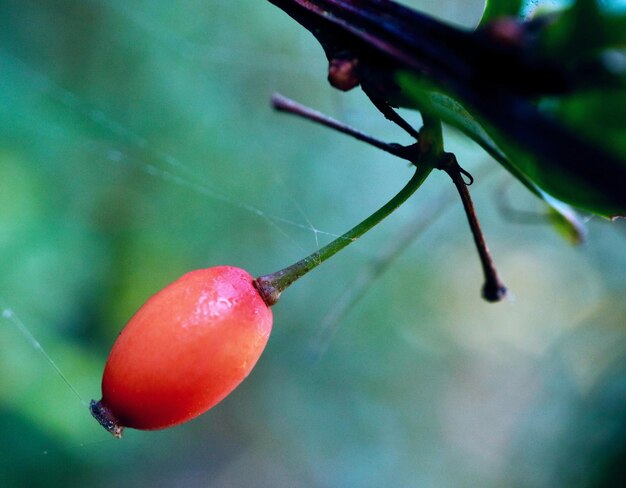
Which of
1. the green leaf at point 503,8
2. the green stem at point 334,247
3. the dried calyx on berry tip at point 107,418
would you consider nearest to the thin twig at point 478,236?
the green stem at point 334,247

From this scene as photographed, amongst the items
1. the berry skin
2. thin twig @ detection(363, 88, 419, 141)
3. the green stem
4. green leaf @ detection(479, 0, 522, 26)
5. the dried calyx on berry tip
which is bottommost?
the dried calyx on berry tip

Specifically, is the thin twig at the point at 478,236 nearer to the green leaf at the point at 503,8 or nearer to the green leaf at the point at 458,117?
the green leaf at the point at 458,117

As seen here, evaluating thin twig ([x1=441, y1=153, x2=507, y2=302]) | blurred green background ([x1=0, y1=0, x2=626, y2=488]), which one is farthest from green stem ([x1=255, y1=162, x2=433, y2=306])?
blurred green background ([x1=0, y1=0, x2=626, y2=488])

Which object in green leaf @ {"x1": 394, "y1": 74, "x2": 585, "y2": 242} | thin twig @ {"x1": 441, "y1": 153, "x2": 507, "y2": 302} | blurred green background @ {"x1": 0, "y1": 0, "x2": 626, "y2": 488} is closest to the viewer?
green leaf @ {"x1": 394, "y1": 74, "x2": 585, "y2": 242}

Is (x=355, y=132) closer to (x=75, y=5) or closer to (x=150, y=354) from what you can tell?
(x=150, y=354)

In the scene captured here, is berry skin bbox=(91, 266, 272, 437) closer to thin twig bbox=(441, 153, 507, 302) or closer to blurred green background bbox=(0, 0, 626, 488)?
thin twig bbox=(441, 153, 507, 302)

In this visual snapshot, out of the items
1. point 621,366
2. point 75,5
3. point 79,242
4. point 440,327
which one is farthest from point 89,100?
point 621,366

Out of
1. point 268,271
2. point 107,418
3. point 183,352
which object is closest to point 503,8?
point 183,352
